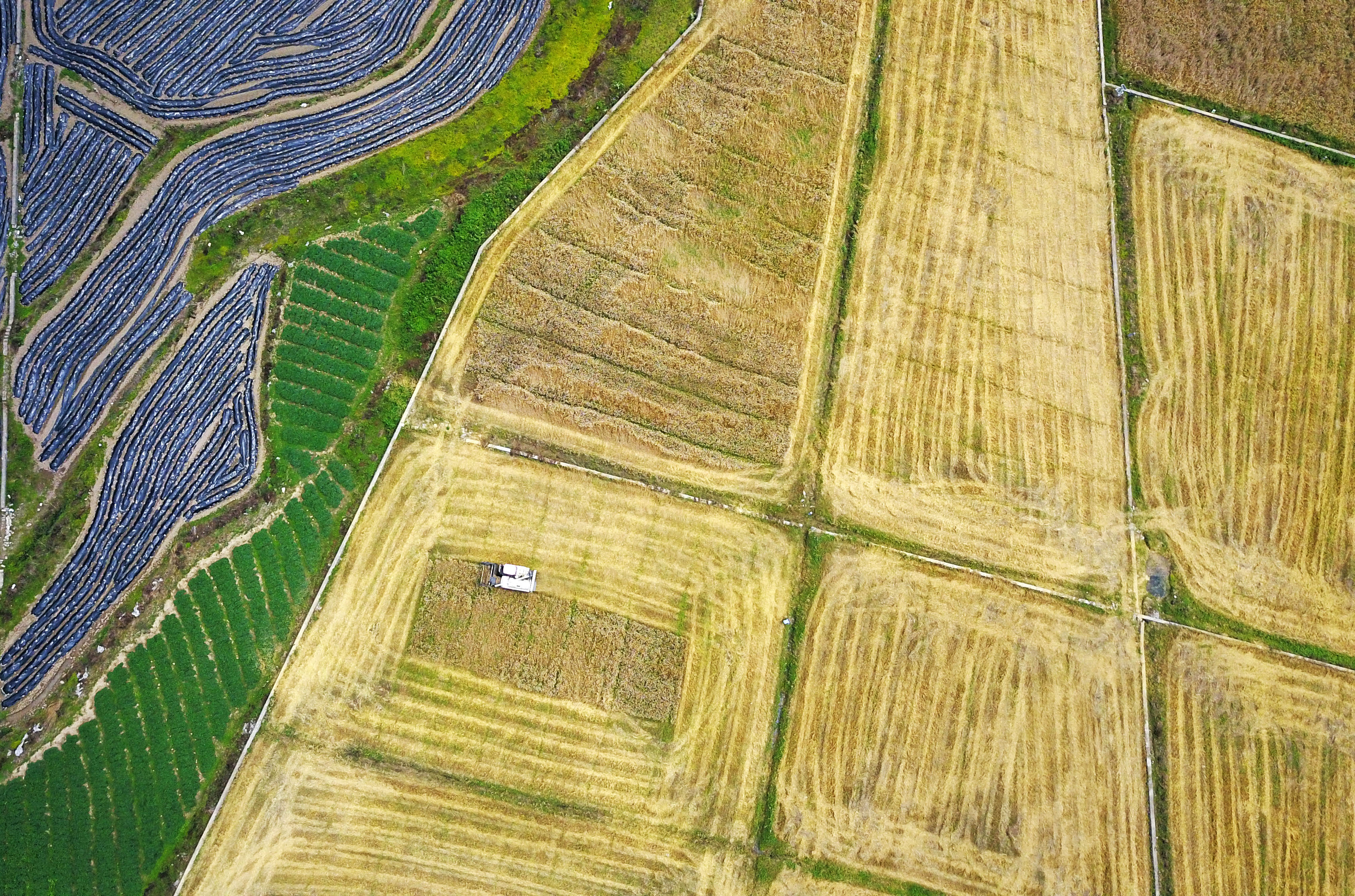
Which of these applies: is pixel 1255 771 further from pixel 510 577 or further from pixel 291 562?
pixel 291 562

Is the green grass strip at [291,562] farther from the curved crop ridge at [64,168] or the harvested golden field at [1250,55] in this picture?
the harvested golden field at [1250,55]

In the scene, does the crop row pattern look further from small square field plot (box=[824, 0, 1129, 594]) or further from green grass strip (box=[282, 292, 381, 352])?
small square field plot (box=[824, 0, 1129, 594])

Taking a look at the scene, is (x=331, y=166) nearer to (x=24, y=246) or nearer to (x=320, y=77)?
(x=320, y=77)

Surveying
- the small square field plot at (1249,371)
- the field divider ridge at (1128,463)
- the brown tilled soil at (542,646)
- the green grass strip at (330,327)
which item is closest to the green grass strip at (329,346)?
the green grass strip at (330,327)

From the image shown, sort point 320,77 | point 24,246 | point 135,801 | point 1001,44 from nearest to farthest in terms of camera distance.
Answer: point 135,801
point 24,246
point 320,77
point 1001,44

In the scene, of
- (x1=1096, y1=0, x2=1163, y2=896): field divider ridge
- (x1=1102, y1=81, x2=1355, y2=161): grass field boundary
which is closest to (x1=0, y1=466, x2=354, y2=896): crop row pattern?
(x1=1096, y1=0, x2=1163, y2=896): field divider ridge

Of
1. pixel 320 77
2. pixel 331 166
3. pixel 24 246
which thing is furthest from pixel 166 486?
pixel 320 77
